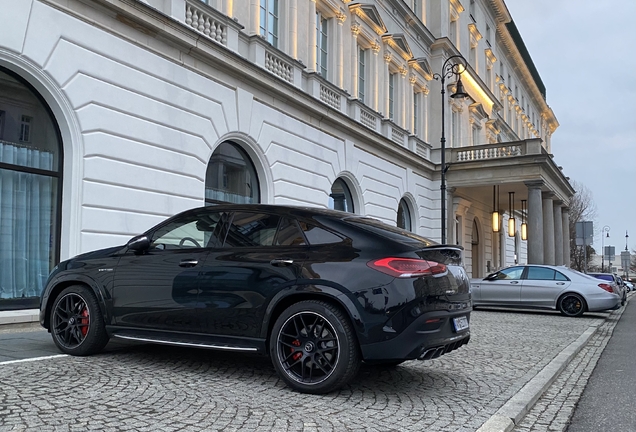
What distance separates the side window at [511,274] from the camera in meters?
16.3

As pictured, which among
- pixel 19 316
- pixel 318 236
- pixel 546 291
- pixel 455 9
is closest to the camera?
pixel 318 236

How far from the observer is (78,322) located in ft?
20.1

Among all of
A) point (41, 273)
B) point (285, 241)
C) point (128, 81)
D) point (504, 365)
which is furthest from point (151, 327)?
point (128, 81)

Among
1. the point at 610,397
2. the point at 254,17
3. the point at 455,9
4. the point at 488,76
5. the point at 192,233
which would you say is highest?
the point at 455,9

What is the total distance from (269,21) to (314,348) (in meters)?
12.6

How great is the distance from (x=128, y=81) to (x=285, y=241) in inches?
268

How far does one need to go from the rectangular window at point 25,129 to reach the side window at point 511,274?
1253cm

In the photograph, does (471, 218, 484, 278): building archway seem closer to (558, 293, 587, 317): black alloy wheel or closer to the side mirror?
(558, 293, 587, 317): black alloy wheel

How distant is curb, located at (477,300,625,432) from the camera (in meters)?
4.26

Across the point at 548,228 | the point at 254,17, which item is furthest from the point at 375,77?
the point at 548,228

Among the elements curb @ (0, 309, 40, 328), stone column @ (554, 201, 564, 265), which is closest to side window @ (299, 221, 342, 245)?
curb @ (0, 309, 40, 328)

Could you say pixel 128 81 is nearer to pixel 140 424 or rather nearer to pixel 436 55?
pixel 140 424

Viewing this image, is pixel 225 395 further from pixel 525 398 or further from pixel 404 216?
pixel 404 216

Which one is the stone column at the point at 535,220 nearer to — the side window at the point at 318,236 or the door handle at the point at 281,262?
the side window at the point at 318,236
